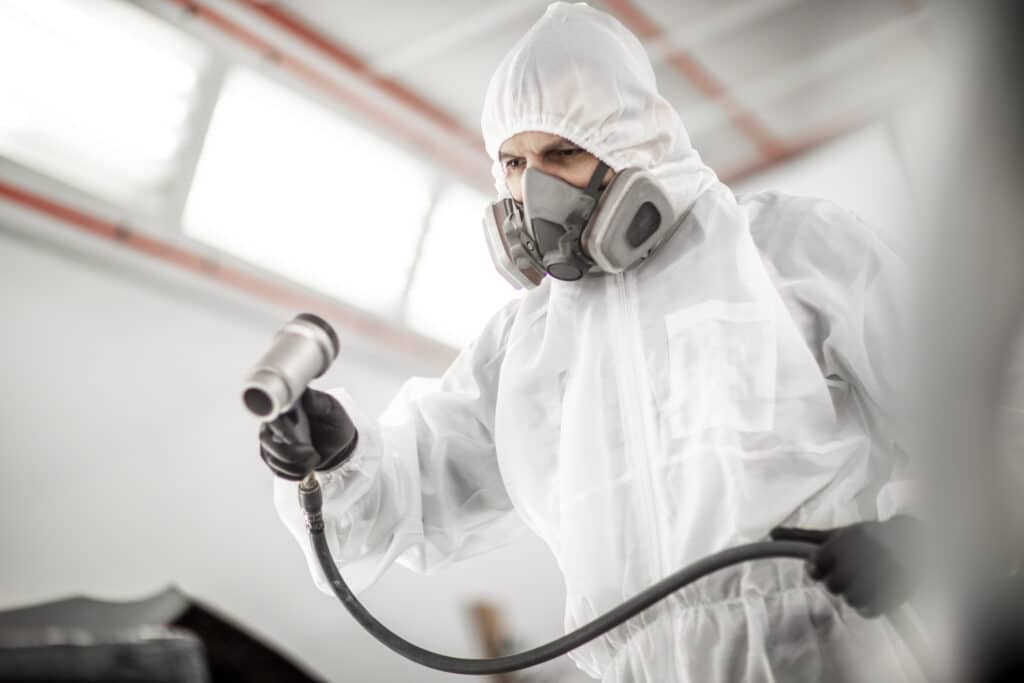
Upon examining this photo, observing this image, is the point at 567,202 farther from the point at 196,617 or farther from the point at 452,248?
Answer: the point at 452,248

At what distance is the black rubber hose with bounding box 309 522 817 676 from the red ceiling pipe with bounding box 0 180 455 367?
1.58 meters

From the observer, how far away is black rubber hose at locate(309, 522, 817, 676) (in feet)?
3.43

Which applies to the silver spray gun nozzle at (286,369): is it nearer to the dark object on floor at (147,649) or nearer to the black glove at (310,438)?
the black glove at (310,438)

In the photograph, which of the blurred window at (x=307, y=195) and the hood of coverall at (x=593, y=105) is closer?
the hood of coverall at (x=593, y=105)

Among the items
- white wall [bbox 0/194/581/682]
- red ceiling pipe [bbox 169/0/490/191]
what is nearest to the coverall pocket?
white wall [bbox 0/194/581/682]

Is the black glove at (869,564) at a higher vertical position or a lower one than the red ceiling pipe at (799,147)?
lower

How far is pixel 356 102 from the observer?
301cm

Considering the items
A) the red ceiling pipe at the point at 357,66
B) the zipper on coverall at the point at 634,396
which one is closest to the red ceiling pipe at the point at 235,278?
the red ceiling pipe at the point at 357,66

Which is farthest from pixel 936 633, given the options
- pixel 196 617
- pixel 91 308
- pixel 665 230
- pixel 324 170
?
pixel 324 170

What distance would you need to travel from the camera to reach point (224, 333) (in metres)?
2.84

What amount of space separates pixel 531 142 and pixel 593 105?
10cm

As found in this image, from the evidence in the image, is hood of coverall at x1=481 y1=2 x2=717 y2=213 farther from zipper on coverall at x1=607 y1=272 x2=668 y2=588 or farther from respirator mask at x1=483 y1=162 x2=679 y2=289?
zipper on coverall at x1=607 y1=272 x2=668 y2=588

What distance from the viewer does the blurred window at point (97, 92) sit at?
2.46 meters

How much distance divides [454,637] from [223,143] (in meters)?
1.63
